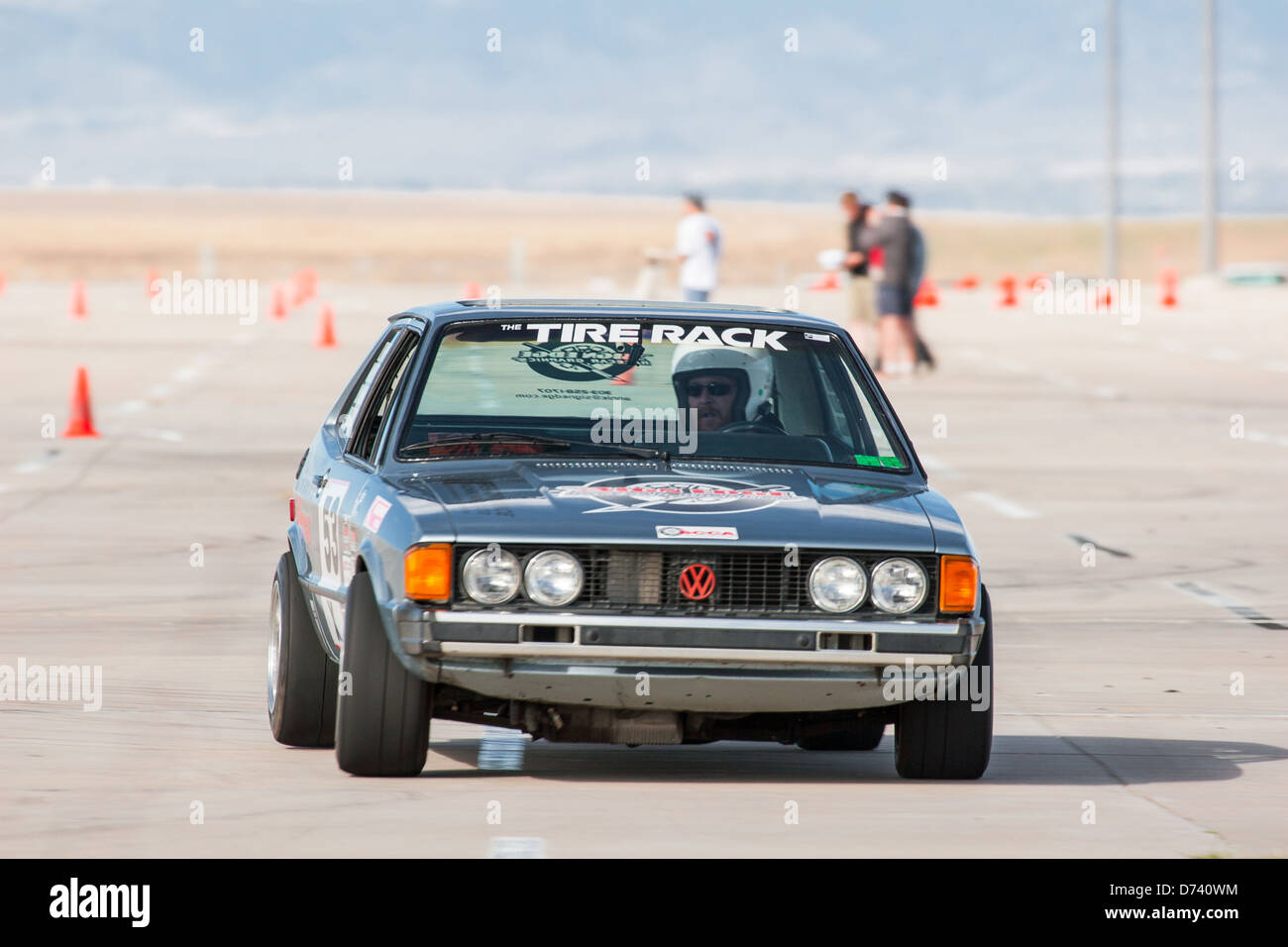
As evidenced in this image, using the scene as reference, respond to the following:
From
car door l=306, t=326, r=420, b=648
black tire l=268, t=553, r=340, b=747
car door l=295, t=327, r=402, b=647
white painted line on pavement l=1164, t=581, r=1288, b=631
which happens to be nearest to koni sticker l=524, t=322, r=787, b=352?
car door l=306, t=326, r=420, b=648

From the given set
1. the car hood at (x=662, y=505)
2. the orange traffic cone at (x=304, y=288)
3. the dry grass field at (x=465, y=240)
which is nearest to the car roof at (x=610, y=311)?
the car hood at (x=662, y=505)

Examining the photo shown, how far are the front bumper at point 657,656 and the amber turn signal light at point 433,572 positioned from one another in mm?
46

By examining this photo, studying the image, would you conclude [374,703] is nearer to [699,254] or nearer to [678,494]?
[678,494]

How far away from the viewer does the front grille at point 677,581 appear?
705cm

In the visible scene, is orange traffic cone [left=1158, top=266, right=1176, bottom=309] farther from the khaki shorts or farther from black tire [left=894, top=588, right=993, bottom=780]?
black tire [left=894, top=588, right=993, bottom=780]

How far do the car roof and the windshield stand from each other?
0.14ft

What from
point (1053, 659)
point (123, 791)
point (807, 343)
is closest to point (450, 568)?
point (123, 791)

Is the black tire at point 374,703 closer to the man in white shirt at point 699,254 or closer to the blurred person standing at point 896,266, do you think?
the man in white shirt at point 699,254

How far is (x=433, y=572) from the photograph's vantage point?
7020 millimetres

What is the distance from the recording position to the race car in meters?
7.03

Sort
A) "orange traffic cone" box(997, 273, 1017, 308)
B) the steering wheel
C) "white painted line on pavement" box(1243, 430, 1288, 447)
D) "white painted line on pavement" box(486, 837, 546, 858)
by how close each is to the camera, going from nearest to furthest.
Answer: "white painted line on pavement" box(486, 837, 546, 858) → the steering wheel → "white painted line on pavement" box(1243, 430, 1288, 447) → "orange traffic cone" box(997, 273, 1017, 308)

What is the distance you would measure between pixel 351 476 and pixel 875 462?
5.35 feet

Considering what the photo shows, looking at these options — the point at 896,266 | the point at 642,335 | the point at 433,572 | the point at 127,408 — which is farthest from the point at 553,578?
the point at 896,266

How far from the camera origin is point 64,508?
16.2 m
